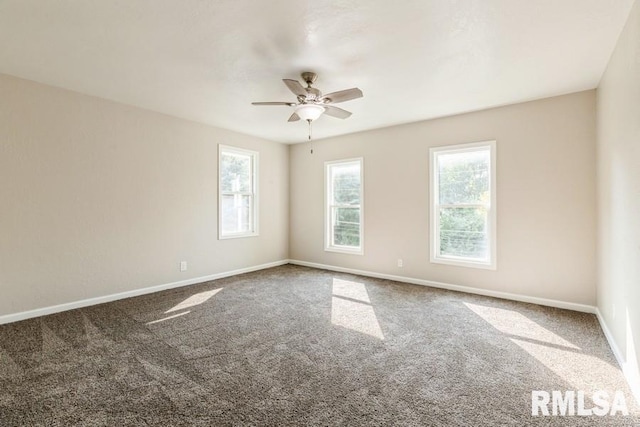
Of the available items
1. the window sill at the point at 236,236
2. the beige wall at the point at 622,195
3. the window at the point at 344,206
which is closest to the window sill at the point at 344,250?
the window at the point at 344,206

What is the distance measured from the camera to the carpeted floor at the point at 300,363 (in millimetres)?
1816

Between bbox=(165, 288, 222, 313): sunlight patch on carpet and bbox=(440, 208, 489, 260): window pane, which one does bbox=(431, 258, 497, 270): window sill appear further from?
bbox=(165, 288, 222, 313): sunlight patch on carpet

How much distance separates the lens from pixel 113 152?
399cm

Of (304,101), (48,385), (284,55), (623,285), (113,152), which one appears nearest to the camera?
(48,385)

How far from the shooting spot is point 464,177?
14.7 ft

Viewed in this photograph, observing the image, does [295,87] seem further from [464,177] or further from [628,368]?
[628,368]

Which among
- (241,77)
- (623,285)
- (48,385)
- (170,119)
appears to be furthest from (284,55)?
(623,285)

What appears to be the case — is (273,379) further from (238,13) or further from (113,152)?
(113,152)

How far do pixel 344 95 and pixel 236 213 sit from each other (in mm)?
3424

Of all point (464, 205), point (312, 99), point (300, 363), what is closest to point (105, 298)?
point (300, 363)

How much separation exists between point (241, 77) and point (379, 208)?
306 cm

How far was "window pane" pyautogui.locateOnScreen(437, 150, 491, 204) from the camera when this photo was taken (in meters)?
4.30

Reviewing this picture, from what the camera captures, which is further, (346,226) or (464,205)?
(346,226)

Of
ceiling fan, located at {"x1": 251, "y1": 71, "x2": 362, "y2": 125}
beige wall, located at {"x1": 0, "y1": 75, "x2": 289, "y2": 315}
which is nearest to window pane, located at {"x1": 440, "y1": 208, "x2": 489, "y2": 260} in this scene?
ceiling fan, located at {"x1": 251, "y1": 71, "x2": 362, "y2": 125}
